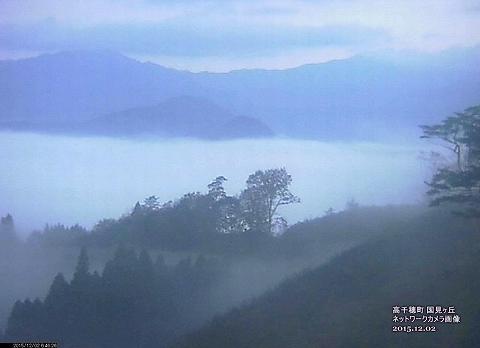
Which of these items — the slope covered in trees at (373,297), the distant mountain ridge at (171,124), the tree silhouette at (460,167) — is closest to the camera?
the slope covered in trees at (373,297)

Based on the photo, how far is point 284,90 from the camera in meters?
3.15

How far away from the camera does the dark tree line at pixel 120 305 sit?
3010 millimetres

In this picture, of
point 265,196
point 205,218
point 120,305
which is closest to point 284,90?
point 265,196

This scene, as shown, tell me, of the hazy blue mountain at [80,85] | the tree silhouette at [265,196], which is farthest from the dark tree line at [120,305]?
the hazy blue mountain at [80,85]

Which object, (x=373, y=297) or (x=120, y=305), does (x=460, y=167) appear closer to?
(x=373, y=297)

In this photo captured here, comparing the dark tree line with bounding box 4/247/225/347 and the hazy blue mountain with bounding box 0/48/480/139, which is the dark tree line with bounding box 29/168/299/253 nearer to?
the dark tree line with bounding box 4/247/225/347

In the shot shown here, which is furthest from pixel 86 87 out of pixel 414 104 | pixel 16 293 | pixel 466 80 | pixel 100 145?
pixel 466 80

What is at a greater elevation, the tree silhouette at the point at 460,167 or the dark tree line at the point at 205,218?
the tree silhouette at the point at 460,167

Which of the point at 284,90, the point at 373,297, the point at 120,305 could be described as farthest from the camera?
the point at 284,90

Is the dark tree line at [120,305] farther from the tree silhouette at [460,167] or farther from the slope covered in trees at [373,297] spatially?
the tree silhouette at [460,167]

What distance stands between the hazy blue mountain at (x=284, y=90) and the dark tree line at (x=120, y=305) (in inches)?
26.6

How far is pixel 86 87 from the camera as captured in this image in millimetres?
3152

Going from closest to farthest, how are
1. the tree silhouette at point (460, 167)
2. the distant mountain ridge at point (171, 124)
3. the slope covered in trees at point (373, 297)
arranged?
1. the slope covered in trees at point (373, 297)
2. the tree silhouette at point (460, 167)
3. the distant mountain ridge at point (171, 124)

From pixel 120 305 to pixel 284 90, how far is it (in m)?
1.18
